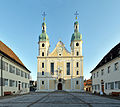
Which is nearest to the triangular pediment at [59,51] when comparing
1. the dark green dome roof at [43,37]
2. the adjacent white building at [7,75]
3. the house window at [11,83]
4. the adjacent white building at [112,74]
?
the dark green dome roof at [43,37]

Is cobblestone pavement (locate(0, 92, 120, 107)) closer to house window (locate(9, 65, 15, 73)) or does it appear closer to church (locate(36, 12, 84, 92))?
house window (locate(9, 65, 15, 73))

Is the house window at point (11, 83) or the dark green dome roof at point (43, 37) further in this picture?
the dark green dome roof at point (43, 37)

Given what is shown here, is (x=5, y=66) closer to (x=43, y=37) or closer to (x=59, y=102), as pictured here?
(x=59, y=102)

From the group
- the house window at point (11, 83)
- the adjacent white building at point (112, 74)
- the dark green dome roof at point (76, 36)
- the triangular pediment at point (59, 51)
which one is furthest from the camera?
the dark green dome roof at point (76, 36)

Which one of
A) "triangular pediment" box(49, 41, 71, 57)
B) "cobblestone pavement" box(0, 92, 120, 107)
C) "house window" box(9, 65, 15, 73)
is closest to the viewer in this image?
"cobblestone pavement" box(0, 92, 120, 107)

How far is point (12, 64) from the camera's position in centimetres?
2825

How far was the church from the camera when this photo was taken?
51.6 meters

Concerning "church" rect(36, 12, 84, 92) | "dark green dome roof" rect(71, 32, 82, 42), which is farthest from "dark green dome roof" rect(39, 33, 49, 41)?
"dark green dome roof" rect(71, 32, 82, 42)

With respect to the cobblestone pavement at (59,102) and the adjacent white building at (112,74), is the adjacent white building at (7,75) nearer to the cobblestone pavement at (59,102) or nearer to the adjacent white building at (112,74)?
the cobblestone pavement at (59,102)

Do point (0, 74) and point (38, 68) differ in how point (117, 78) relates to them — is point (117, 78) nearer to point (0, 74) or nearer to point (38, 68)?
point (0, 74)

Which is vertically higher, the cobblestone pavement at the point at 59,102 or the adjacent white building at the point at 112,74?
the adjacent white building at the point at 112,74

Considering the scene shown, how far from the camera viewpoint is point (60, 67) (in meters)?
52.7

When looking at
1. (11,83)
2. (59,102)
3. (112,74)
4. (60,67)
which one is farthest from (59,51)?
(59,102)

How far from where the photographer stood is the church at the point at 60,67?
5158cm
